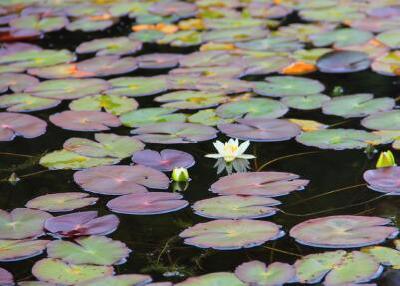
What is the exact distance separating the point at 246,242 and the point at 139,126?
0.93 metres

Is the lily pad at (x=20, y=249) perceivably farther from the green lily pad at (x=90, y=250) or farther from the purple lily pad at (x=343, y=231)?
the purple lily pad at (x=343, y=231)

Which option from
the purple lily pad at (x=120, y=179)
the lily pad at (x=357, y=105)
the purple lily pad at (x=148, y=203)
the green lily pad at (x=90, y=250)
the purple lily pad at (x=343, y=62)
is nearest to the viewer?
the green lily pad at (x=90, y=250)

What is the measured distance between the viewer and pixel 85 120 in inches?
113

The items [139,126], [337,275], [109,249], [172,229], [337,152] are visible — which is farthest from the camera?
[139,126]

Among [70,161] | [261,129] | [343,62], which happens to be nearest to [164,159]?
[70,161]

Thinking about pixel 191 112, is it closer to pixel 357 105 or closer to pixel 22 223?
pixel 357 105

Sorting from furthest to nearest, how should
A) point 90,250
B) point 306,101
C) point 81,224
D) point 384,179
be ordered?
point 306,101 < point 384,179 < point 81,224 < point 90,250

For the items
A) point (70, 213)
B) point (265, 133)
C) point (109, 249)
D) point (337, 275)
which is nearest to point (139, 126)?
point (265, 133)

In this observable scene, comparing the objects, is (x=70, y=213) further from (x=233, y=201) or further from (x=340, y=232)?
(x=340, y=232)

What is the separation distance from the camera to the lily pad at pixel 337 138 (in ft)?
8.50

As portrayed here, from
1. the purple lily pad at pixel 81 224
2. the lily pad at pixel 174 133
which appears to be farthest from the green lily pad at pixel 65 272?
the lily pad at pixel 174 133

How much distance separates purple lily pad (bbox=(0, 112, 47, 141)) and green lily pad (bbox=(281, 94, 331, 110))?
0.90 m

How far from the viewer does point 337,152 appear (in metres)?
2.57

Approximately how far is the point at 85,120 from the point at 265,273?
4.07 feet
